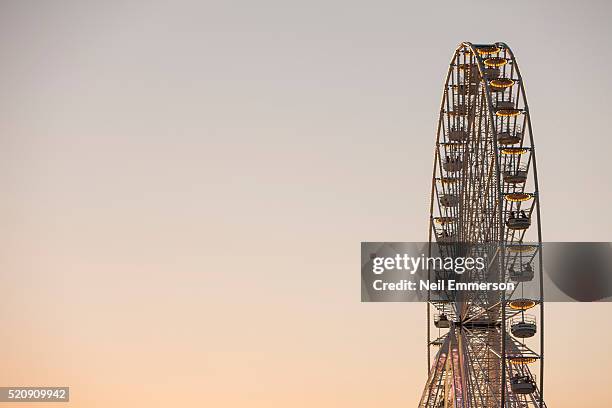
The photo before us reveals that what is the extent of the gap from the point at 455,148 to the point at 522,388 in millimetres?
15159

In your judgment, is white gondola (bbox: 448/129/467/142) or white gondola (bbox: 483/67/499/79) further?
white gondola (bbox: 448/129/467/142)

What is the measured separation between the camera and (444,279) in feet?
225

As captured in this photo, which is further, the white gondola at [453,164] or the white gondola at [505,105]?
the white gondola at [453,164]

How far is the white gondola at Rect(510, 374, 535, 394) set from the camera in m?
57.6

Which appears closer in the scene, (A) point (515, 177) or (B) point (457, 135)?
(A) point (515, 177)

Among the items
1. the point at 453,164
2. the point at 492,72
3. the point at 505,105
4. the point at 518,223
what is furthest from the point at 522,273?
the point at 453,164

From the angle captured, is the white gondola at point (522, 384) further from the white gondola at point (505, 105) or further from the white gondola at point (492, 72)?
the white gondola at point (492, 72)

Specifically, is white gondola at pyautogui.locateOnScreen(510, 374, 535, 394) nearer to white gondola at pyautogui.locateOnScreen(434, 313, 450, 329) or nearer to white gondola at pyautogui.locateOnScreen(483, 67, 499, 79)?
white gondola at pyautogui.locateOnScreen(434, 313, 450, 329)

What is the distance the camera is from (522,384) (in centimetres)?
5772

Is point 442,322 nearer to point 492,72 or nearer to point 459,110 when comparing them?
point 459,110

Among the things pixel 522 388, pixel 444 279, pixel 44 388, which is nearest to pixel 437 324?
pixel 444 279

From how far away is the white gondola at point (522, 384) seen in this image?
5762 centimetres

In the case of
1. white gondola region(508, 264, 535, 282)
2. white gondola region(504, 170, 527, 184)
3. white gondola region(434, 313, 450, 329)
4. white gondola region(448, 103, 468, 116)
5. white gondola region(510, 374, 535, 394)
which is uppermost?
white gondola region(448, 103, 468, 116)

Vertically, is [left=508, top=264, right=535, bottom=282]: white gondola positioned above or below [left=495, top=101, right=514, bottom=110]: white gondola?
below
